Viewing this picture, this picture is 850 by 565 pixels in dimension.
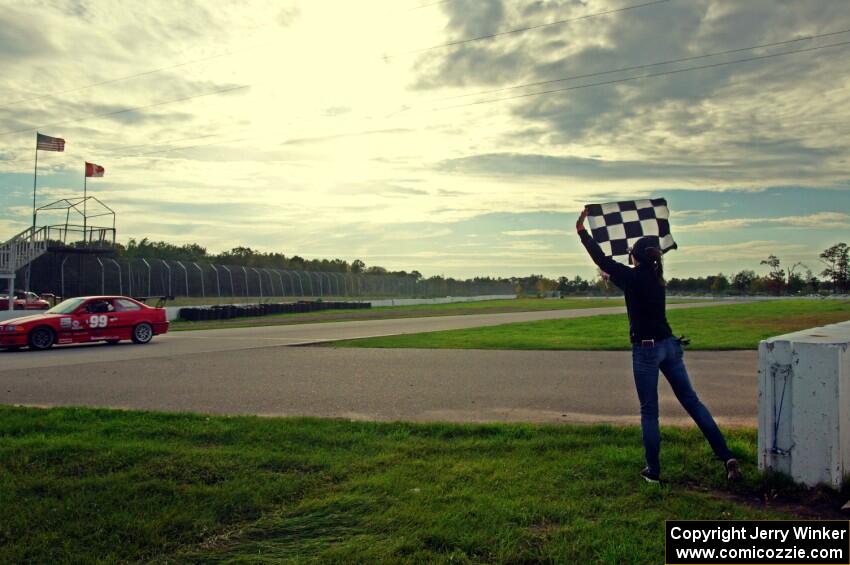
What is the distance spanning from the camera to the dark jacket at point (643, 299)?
16.6ft

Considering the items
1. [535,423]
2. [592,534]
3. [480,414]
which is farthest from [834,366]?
[480,414]

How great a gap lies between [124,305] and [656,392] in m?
17.5

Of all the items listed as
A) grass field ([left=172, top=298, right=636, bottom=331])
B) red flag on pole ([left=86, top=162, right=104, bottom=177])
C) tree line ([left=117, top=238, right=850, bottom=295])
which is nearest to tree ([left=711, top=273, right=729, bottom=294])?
tree line ([left=117, top=238, right=850, bottom=295])

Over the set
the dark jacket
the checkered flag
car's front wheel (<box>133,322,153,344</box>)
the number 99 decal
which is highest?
the checkered flag

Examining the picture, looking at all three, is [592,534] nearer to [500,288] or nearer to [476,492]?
[476,492]

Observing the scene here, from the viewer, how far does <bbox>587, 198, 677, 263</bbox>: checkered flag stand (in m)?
5.66

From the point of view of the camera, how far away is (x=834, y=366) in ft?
15.3

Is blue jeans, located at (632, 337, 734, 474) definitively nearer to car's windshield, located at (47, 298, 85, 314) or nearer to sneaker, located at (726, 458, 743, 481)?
sneaker, located at (726, 458, 743, 481)

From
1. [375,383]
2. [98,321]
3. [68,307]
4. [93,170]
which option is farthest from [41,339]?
[93,170]

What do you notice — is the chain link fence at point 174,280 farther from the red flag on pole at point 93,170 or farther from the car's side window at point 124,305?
the car's side window at point 124,305

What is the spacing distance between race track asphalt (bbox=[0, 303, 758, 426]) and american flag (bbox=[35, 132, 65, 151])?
19.3m

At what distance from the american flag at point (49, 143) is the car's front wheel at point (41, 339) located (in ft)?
59.6

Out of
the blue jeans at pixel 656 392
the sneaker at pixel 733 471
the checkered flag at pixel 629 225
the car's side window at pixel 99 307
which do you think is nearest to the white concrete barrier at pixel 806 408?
the sneaker at pixel 733 471

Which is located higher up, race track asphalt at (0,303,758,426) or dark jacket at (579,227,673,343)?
dark jacket at (579,227,673,343)
